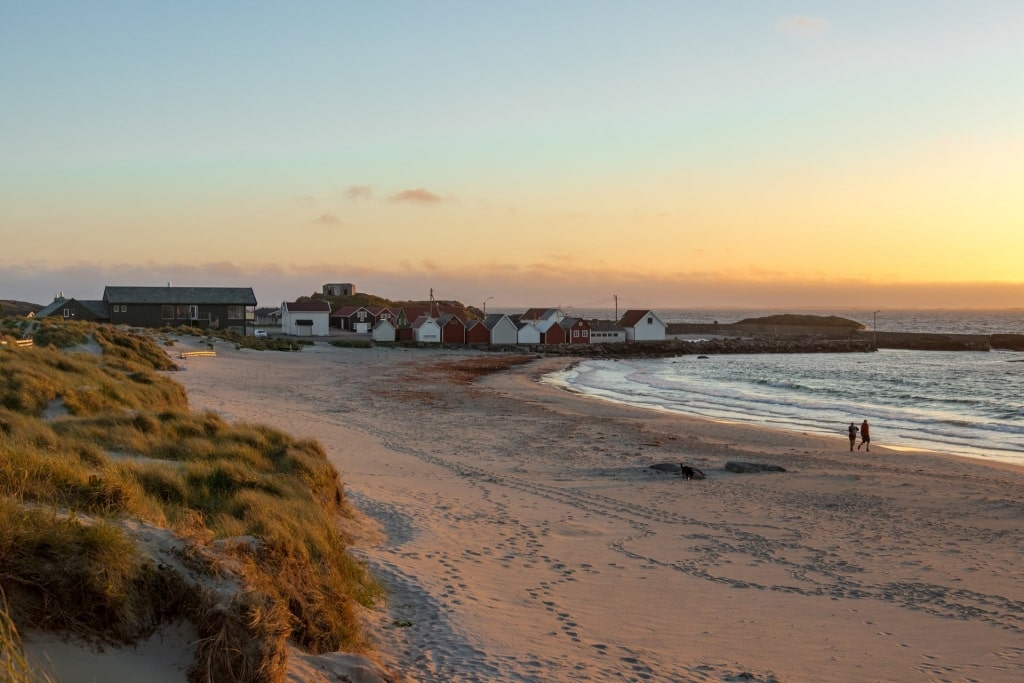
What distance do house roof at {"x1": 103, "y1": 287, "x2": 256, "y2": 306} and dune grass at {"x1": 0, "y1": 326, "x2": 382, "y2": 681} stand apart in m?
64.4

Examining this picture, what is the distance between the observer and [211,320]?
240 ft

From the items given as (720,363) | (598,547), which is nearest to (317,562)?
(598,547)

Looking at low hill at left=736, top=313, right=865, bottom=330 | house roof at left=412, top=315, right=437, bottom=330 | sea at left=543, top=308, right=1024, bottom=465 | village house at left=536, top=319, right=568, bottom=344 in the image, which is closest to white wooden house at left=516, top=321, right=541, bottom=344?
village house at left=536, top=319, right=568, bottom=344

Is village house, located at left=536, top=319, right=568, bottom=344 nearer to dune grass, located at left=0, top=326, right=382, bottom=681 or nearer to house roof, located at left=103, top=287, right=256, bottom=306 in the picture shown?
house roof, located at left=103, top=287, right=256, bottom=306

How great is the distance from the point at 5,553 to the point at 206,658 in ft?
4.71

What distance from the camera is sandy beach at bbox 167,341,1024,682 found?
24.6ft

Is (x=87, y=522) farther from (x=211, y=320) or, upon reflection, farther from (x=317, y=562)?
(x=211, y=320)

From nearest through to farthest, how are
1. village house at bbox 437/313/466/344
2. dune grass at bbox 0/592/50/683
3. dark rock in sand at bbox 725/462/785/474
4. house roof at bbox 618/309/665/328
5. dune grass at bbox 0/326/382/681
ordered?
dune grass at bbox 0/592/50/683, dune grass at bbox 0/326/382/681, dark rock in sand at bbox 725/462/785/474, village house at bbox 437/313/466/344, house roof at bbox 618/309/665/328

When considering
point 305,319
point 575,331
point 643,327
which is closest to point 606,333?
point 575,331

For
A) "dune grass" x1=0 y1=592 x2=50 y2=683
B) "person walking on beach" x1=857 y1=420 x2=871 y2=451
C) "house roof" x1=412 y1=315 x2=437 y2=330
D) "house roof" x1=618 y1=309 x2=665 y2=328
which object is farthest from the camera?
"house roof" x1=618 y1=309 x2=665 y2=328

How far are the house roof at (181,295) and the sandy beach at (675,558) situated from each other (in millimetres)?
51950

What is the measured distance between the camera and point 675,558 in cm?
1106

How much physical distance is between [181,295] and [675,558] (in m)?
70.3

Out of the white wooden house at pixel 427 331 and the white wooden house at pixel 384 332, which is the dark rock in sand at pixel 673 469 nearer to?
the white wooden house at pixel 427 331
